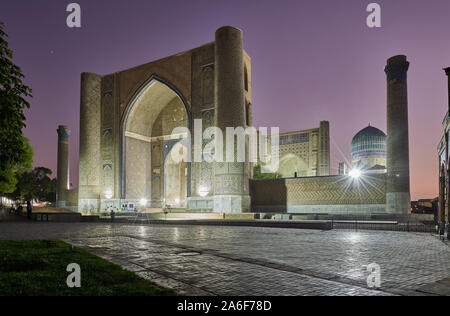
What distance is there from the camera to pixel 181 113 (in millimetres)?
32531

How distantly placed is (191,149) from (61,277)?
22786 mm

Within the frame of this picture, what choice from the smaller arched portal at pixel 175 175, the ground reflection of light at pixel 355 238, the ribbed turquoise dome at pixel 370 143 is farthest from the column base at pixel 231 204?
the ribbed turquoise dome at pixel 370 143

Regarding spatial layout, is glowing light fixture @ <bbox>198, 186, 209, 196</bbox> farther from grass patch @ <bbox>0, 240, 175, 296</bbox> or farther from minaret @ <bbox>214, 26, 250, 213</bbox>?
grass patch @ <bbox>0, 240, 175, 296</bbox>

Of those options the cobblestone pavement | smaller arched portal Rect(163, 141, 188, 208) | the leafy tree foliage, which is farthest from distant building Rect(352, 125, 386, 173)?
the leafy tree foliage

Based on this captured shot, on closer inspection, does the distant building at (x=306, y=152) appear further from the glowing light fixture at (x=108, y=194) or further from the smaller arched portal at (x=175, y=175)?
the glowing light fixture at (x=108, y=194)

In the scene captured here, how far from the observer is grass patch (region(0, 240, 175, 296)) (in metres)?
3.45

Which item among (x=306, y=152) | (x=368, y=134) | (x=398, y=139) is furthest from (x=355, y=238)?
(x=368, y=134)

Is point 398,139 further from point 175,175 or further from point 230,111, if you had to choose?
point 175,175

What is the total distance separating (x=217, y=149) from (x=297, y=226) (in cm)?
1151

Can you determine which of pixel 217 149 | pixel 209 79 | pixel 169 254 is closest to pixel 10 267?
pixel 169 254

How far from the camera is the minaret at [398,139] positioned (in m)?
20.7

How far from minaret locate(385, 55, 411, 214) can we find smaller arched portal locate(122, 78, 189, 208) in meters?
17.3

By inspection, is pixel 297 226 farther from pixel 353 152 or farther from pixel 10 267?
pixel 353 152

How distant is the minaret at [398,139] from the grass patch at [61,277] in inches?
769
